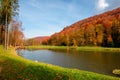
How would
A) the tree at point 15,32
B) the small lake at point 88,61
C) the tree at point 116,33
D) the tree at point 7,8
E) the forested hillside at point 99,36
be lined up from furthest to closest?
1. the forested hillside at point 99,36
2. the tree at point 116,33
3. the tree at point 15,32
4. the tree at point 7,8
5. the small lake at point 88,61

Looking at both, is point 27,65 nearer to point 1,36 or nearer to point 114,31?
point 1,36

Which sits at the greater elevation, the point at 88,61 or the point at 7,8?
the point at 7,8

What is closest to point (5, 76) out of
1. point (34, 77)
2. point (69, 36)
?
point (34, 77)

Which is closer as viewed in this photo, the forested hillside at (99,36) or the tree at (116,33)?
the tree at (116,33)

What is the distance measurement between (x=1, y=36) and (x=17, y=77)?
2372 inches

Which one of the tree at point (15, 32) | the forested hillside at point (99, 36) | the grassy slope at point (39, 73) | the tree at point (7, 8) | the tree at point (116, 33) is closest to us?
the grassy slope at point (39, 73)

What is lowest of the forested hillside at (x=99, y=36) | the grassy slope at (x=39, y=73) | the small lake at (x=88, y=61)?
the small lake at (x=88, y=61)

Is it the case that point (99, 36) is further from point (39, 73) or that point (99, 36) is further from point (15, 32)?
point (39, 73)

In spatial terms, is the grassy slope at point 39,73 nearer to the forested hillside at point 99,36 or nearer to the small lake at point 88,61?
the small lake at point 88,61

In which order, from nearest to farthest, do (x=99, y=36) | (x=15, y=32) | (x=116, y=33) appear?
(x=15, y=32) < (x=116, y=33) < (x=99, y=36)

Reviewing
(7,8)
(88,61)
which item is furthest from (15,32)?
(88,61)

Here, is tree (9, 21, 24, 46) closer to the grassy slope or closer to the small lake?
the small lake

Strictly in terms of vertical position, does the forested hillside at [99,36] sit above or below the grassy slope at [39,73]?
above

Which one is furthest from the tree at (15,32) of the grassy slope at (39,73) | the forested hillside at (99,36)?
the grassy slope at (39,73)
